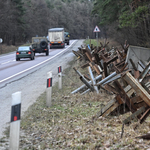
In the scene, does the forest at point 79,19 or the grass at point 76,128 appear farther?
the forest at point 79,19

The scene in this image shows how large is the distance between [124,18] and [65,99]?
15.5 metres

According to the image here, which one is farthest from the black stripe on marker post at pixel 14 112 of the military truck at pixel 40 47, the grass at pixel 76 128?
the military truck at pixel 40 47

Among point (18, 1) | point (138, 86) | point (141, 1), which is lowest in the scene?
point (138, 86)

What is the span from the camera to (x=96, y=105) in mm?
8133

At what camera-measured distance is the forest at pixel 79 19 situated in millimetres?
23953

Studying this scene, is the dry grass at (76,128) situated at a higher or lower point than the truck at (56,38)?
lower

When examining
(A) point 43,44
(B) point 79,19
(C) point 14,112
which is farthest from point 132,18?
(B) point 79,19

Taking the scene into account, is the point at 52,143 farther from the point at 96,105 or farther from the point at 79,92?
the point at 79,92

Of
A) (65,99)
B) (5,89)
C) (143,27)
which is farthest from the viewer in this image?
(143,27)

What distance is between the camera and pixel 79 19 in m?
160

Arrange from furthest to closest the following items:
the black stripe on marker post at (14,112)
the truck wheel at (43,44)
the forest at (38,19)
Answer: the forest at (38,19) → the truck wheel at (43,44) → the black stripe on marker post at (14,112)

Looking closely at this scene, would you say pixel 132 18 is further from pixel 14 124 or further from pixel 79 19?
pixel 79 19

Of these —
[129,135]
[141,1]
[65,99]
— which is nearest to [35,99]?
[65,99]

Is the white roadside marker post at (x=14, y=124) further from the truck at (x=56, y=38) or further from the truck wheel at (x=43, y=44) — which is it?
the truck at (x=56, y=38)
